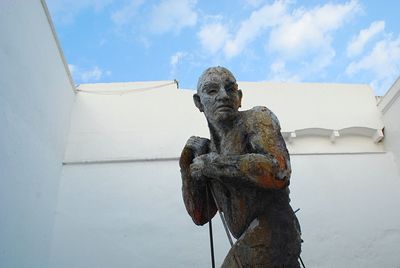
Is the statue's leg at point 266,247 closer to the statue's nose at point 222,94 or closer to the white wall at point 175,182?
the statue's nose at point 222,94

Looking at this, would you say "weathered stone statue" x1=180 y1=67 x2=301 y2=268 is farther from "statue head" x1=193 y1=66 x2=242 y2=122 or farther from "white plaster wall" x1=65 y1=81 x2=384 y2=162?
"white plaster wall" x1=65 y1=81 x2=384 y2=162

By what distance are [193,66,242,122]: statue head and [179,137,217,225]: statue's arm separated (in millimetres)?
244

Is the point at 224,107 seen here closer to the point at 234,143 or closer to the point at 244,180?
the point at 234,143

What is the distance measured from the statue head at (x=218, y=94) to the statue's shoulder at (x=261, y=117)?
0.10 m

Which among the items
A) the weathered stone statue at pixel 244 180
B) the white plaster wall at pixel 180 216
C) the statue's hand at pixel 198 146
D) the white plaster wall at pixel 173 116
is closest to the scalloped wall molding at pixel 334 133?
the white plaster wall at pixel 173 116

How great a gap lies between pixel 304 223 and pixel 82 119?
4246 millimetres

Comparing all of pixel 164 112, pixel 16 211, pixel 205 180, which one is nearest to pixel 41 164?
pixel 16 211

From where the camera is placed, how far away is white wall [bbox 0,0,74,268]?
4066 mm

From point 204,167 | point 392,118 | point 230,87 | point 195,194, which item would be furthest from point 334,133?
point 204,167

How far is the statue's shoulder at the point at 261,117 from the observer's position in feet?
5.90

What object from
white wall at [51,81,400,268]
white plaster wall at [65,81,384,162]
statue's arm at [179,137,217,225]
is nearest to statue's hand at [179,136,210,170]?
statue's arm at [179,137,217,225]

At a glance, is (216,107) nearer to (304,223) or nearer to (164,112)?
(304,223)

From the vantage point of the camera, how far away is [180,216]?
548 centimetres

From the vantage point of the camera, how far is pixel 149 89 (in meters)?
6.89
